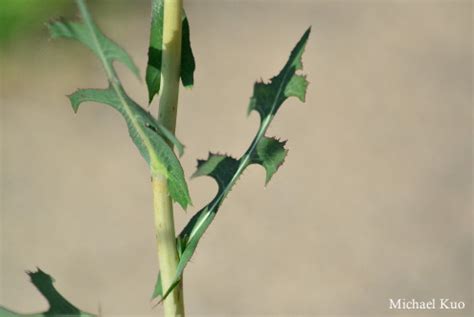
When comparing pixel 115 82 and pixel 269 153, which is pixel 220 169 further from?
pixel 115 82

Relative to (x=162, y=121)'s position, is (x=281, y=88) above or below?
above

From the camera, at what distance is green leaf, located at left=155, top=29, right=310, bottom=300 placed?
2.14 ft

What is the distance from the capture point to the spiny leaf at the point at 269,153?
0.68 meters

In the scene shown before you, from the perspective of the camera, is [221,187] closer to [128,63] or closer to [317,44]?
→ [128,63]

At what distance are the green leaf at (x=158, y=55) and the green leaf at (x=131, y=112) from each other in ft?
0.12

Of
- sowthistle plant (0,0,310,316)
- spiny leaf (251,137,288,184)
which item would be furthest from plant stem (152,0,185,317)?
spiny leaf (251,137,288,184)

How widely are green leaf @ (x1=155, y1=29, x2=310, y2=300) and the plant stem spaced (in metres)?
0.05

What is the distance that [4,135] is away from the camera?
152 inches

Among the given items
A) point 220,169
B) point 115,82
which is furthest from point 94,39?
point 220,169

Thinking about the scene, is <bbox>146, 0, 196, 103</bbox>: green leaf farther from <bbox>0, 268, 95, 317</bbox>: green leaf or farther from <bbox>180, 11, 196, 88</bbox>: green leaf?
<bbox>0, 268, 95, 317</bbox>: green leaf

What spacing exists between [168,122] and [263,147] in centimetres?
14

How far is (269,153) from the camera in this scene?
69 centimetres

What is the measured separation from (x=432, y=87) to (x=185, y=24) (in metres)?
3.43

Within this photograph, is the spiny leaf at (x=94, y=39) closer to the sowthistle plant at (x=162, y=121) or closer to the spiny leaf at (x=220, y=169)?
the sowthistle plant at (x=162, y=121)
